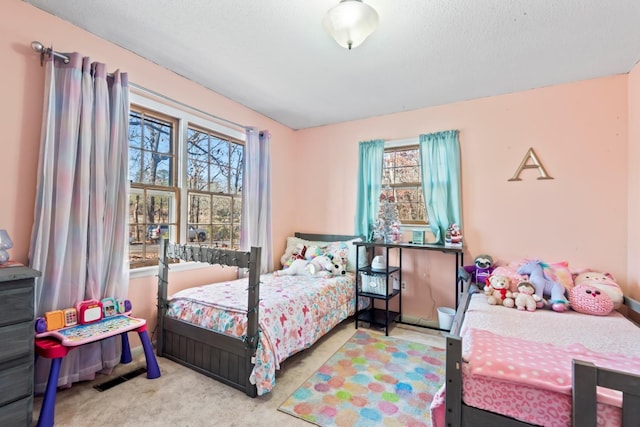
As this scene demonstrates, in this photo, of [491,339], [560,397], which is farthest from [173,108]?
[560,397]

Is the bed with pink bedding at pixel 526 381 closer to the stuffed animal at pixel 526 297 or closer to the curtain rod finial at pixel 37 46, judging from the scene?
the stuffed animal at pixel 526 297

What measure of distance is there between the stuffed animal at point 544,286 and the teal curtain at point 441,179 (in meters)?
0.77

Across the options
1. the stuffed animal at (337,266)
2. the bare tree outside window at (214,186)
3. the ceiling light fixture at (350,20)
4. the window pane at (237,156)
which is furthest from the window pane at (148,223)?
the ceiling light fixture at (350,20)

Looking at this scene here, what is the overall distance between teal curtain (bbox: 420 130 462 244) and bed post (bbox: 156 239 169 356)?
273 cm

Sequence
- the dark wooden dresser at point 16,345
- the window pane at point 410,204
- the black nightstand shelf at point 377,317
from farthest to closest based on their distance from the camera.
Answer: the window pane at point 410,204, the black nightstand shelf at point 377,317, the dark wooden dresser at point 16,345

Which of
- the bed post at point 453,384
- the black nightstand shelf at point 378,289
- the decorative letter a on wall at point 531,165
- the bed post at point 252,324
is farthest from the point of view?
the black nightstand shelf at point 378,289

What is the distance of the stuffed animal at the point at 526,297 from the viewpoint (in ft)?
7.41

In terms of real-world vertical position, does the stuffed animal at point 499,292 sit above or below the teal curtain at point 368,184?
below

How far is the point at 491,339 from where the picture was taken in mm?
1548

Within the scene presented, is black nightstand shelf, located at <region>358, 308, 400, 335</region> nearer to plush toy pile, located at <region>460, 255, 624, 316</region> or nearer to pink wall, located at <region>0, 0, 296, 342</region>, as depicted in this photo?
plush toy pile, located at <region>460, 255, 624, 316</region>

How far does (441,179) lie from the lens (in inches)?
130

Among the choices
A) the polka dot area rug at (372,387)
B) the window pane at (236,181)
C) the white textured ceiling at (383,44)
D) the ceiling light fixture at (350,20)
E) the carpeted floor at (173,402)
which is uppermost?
the white textured ceiling at (383,44)

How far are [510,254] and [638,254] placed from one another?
0.89 m

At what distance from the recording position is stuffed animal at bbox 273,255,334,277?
11.0 ft
